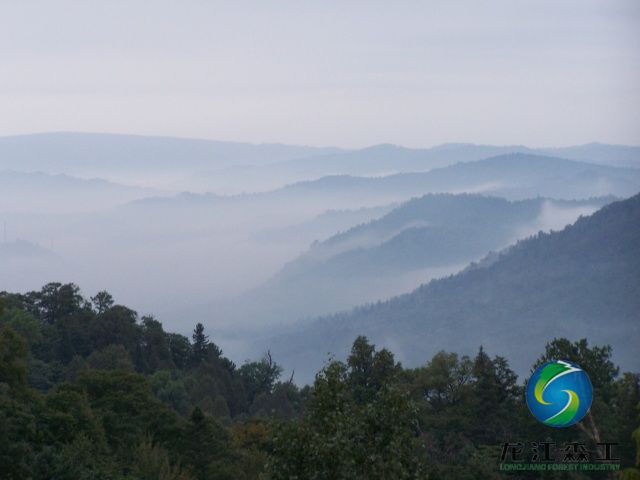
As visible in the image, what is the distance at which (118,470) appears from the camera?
20.9 metres

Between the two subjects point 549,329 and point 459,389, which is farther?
point 549,329

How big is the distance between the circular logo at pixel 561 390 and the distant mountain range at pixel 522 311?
141 m

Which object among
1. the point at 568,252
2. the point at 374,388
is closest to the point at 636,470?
the point at 374,388

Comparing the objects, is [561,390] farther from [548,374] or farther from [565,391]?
[548,374]

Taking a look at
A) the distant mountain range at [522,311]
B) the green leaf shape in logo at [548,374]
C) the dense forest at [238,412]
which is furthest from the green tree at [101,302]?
the distant mountain range at [522,311]

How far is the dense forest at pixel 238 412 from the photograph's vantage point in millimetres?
12891

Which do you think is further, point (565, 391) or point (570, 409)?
point (570, 409)

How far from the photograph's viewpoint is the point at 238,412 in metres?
54.0

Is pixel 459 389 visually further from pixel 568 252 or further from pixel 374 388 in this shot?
pixel 568 252

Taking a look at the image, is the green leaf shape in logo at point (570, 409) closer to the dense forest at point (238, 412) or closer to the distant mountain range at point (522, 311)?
the dense forest at point (238, 412)

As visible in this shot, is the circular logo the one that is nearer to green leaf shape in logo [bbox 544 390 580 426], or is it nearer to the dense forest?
green leaf shape in logo [bbox 544 390 580 426]

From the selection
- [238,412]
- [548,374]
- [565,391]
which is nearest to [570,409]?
[565,391]

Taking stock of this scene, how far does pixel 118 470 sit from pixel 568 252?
186451 millimetres

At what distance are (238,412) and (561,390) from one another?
39010mm
